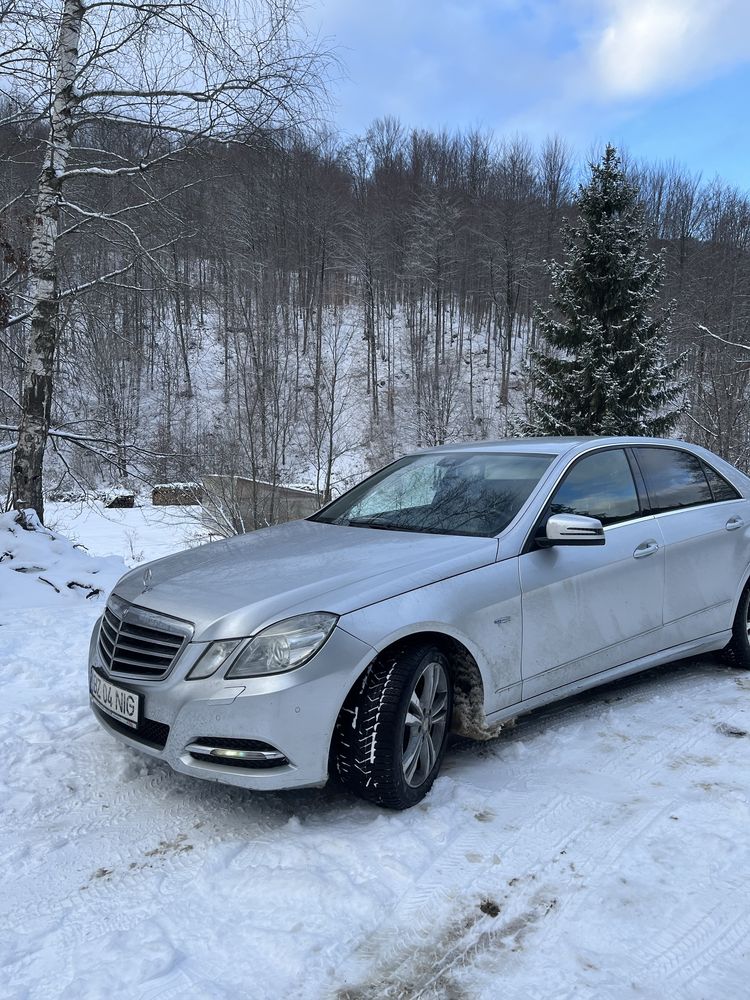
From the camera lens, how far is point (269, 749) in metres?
2.70

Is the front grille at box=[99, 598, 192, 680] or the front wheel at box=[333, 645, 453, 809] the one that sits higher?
the front grille at box=[99, 598, 192, 680]

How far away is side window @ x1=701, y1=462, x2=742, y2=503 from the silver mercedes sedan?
0.08 m

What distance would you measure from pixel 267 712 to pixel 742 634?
3524mm

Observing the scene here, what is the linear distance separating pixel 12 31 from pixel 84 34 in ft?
2.62

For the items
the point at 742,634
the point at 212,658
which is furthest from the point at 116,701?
the point at 742,634

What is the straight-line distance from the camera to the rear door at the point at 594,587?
3.48 metres

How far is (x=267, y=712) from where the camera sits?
2652 millimetres

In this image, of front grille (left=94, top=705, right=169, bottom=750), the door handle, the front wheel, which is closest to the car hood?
the front wheel

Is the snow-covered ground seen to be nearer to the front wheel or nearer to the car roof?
the front wheel

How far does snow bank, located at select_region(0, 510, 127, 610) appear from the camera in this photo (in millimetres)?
6586

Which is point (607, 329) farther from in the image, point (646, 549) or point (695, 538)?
point (646, 549)

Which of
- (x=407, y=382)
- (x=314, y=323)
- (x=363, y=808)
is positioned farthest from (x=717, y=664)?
(x=314, y=323)

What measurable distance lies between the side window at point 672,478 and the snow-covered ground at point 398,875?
1.34 m

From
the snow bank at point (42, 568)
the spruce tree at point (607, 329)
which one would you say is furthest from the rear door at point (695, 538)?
the spruce tree at point (607, 329)
